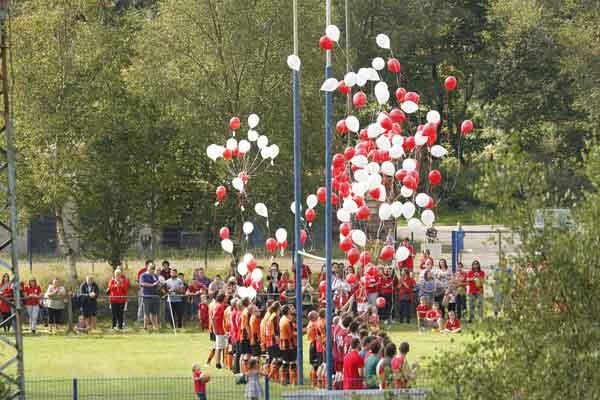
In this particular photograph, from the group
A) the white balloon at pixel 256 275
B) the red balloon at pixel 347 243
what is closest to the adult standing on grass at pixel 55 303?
the white balloon at pixel 256 275

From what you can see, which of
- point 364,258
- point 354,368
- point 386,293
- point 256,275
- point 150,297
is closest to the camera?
point 354,368

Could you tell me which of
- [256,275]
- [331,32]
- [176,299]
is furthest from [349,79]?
[176,299]

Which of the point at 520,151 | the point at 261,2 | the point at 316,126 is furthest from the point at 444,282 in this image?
the point at 520,151

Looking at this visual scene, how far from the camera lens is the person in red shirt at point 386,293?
106 feet

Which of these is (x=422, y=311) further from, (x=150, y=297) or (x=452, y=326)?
(x=150, y=297)

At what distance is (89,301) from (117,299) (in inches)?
27.7

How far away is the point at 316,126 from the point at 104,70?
681 cm

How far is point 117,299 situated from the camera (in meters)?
31.9

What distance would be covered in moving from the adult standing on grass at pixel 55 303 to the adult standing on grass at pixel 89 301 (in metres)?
0.67

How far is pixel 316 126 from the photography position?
3931cm

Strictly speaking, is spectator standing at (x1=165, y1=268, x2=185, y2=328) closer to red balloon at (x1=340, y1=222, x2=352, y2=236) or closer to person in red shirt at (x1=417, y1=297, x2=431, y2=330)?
person in red shirt at (x1=417, y1=297, x2=431, y2=330)

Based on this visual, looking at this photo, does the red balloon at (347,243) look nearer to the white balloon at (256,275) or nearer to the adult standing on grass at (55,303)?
the white balloon at (256,275)

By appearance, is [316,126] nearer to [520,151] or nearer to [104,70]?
[104,70]

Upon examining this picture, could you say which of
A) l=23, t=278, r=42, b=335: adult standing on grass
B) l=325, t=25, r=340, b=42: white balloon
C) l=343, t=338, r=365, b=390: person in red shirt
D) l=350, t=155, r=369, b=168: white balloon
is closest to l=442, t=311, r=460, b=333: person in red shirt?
l=350, t=155, r=369, b=168: white balloon
